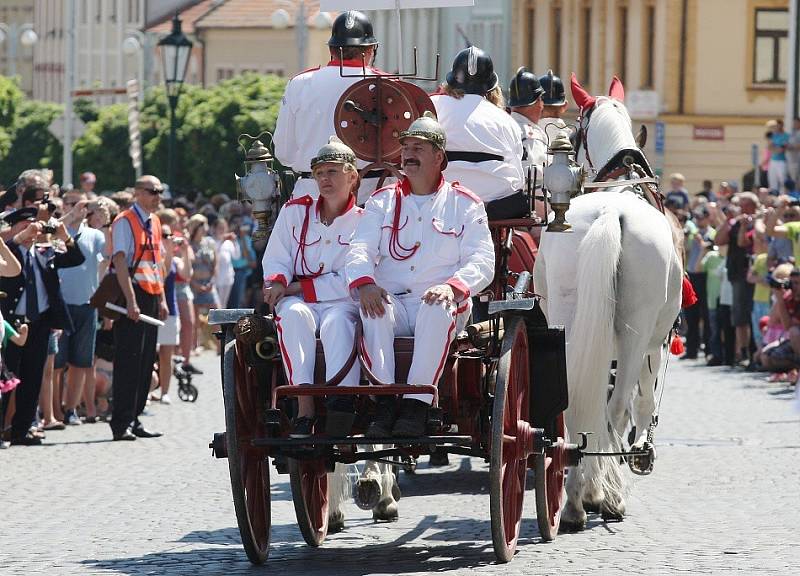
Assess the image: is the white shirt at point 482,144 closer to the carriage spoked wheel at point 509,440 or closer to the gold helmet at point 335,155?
the gold helmet at point 335,155

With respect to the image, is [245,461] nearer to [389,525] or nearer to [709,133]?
[389,525]

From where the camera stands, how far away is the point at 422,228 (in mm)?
10406

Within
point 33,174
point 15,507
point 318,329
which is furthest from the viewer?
point 33,174

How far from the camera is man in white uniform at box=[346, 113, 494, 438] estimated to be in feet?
32.8

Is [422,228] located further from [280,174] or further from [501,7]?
[501,7]

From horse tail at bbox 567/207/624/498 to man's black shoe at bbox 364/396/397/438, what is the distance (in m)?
1.90

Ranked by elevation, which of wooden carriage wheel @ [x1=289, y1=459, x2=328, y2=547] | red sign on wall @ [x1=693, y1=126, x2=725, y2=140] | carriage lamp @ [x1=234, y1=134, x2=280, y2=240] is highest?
red sign on wall @ [x1=693, y1=126, x2=725, y2=140]

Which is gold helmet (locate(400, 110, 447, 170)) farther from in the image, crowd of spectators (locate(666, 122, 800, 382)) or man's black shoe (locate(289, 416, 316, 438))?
crowd of spectators (locate(666, 122, 800, 382))

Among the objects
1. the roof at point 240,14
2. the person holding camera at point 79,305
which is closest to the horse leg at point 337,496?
the person holding camera at point 79,305

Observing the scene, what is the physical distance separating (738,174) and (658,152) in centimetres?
535

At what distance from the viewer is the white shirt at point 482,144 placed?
12.1 m

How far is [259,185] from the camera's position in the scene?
36.1ft

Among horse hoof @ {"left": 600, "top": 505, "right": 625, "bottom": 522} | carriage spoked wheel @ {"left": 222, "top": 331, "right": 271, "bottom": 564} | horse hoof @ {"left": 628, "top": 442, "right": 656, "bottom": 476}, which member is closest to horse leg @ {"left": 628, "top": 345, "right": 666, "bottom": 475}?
horse hoof @ {"left": 628, "top": 442, "right": 656, "bottom": 476}

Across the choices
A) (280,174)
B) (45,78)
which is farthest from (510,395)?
(45,78)
